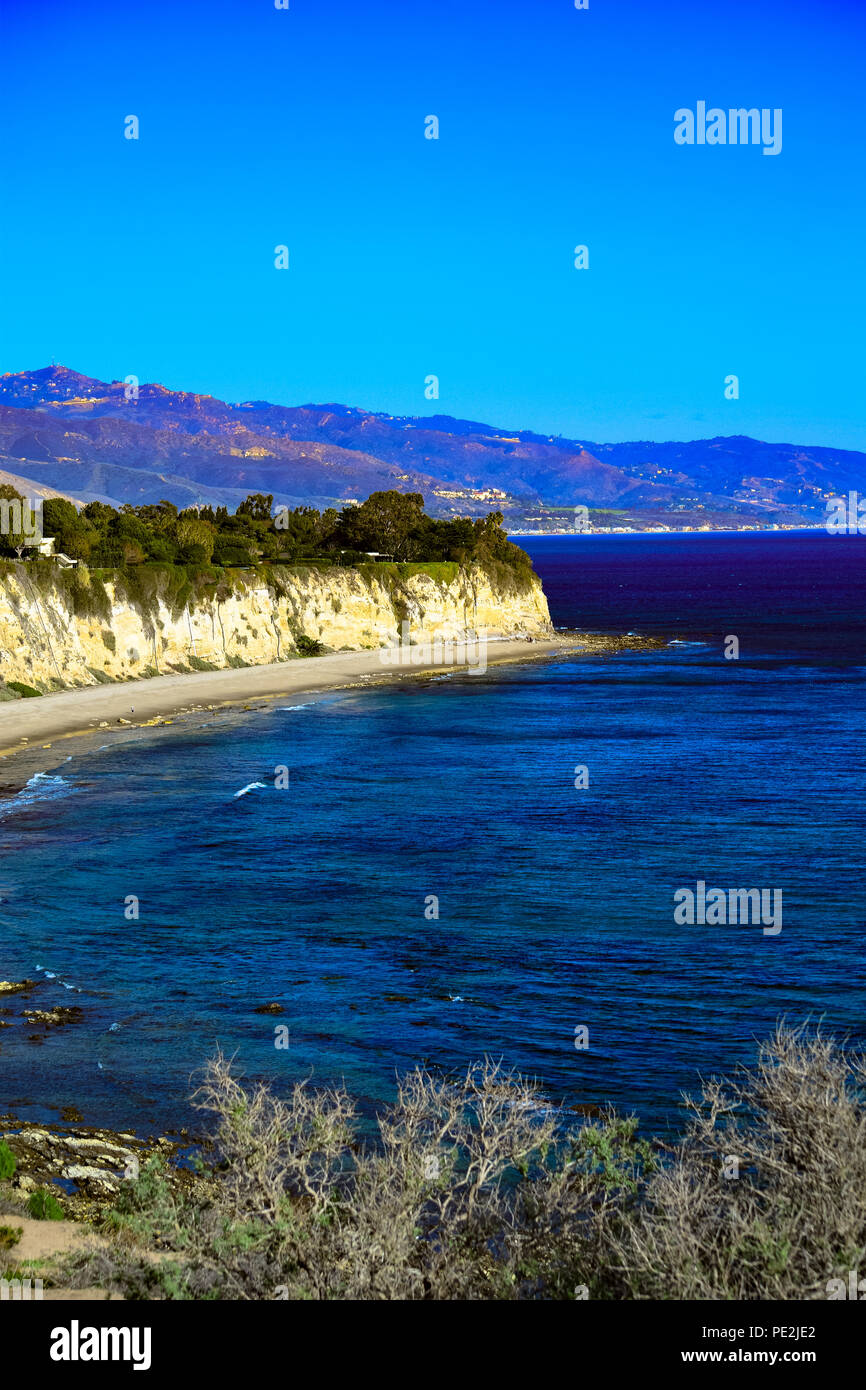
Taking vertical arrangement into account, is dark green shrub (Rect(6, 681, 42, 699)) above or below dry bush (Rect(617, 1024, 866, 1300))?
above

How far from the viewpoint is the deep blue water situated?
26.1 meters

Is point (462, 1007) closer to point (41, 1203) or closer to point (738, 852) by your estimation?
point (41, 1203)

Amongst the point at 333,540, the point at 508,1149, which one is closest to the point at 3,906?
the point at 508,1149

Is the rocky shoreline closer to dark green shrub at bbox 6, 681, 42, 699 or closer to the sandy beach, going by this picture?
the sandy beach

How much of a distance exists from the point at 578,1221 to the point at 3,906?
84.2 ft

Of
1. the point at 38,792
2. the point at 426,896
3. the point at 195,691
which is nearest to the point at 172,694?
the point at 195,691

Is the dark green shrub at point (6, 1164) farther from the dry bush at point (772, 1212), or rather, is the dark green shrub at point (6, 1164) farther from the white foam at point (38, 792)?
the white foam at point (38, 792)

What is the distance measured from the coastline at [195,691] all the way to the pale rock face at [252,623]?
1.99 meters

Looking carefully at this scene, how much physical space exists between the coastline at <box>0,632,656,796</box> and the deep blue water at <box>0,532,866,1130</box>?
12.5ft

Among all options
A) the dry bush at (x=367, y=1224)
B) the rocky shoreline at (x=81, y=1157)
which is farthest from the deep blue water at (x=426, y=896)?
the dry bush at (x=367, y=1224)

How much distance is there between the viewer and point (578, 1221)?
1582 centimetres

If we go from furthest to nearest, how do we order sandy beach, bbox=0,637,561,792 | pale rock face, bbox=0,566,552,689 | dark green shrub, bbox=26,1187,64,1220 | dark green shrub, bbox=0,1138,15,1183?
pale rock face, bbox=0,566,552,689 → sandy beach, bbox=0,637,561,792 → dark green shrub, bbox=0,1138,15,1183 → dark green shrub, bbox=26,1187,64,1220

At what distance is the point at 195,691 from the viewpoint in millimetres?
89062

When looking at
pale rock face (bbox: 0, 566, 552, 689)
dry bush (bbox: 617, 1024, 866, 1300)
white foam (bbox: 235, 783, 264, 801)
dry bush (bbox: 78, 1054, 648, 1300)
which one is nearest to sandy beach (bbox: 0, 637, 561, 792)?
pale rock face (bbox: 0, 566, 552, 689)
